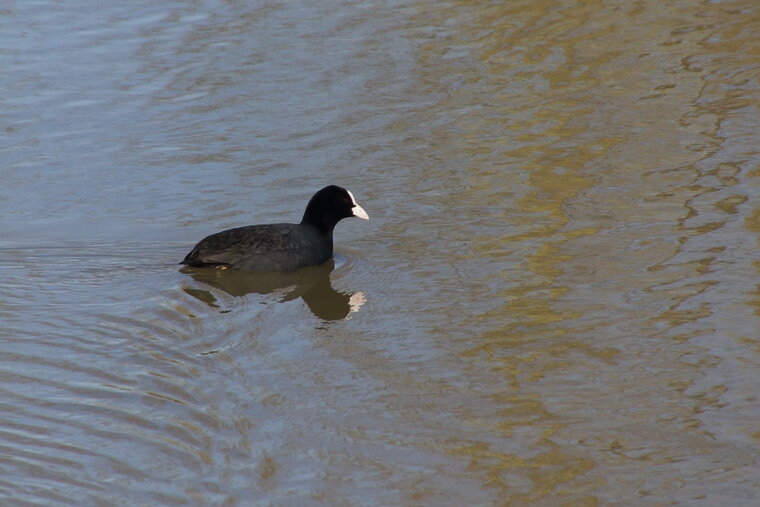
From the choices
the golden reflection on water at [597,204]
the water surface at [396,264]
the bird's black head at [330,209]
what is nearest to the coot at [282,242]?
the bird's black head at [330,209]

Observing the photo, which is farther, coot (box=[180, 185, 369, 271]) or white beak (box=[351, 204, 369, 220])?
A: white beak (box=[351, 204, 369, 220])

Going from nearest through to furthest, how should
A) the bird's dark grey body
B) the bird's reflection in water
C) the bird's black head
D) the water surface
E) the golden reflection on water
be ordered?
the water surface < the golden reflection on water < the bird's reflection in water < the bird's dark grey body < the bird's black head

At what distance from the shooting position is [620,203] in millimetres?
7688

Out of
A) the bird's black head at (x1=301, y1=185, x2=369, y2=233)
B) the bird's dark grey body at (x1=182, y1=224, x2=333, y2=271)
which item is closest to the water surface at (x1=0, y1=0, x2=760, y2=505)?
the bird's dark grey body at (x1=182, y1=224, x2=333, y2=271)

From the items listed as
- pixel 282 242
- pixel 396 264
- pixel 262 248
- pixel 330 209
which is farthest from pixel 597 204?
pixel 262 248

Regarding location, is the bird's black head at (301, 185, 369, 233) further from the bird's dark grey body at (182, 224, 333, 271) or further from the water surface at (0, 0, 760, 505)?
the water surface at (0, 0, 760, 505)

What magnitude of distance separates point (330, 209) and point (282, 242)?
19.2 inches

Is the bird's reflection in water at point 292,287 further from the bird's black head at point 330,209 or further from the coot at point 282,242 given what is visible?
the bird's black head at point 330,209

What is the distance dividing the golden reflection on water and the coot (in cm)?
97

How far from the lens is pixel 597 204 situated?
771 cm

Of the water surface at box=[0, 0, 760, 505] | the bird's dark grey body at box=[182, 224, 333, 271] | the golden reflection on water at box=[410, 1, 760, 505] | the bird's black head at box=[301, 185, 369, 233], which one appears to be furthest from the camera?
the bird's black head at box=[301, 185, 369, 233]

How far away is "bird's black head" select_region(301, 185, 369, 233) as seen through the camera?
741 cm

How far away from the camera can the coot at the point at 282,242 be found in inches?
275

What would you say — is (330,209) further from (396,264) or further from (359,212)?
(396,264)
